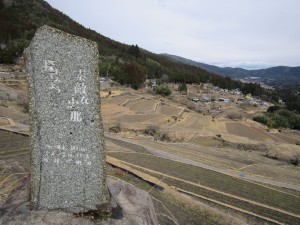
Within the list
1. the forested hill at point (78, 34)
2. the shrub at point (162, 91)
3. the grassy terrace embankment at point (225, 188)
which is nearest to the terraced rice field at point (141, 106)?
the shrub at point (162, 91)

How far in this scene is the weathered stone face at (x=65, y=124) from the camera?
265 inches

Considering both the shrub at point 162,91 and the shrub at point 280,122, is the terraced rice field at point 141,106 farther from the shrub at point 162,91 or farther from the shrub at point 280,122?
the shrub at point 280,122

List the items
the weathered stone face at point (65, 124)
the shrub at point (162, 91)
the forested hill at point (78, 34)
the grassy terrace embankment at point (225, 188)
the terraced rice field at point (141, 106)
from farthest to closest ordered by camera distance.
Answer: the forested hill at point (78, 34) → the shrub at point (162, 91) → the terraced rice field at point (141, 106) → the grassy terrace embankment at point (225, 188) → the weathered stone face at point (65, 124)

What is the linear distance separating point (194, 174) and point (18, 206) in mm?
8011

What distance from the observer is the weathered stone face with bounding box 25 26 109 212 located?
6.72 m

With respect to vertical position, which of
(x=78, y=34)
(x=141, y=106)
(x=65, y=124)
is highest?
(x=78, y=34)

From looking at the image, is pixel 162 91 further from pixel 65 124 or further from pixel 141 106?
pixel 65 124

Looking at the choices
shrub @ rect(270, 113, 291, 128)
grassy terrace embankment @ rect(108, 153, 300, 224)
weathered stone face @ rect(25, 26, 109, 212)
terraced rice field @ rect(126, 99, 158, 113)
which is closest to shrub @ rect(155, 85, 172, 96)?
terraced rice field @ rect(126, 99, 158, 113)

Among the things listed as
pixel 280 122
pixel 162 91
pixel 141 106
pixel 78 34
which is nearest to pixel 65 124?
pixel 141 106

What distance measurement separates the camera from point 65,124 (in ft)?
22.8

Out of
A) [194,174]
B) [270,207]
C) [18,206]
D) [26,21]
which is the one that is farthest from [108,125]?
[26,21]

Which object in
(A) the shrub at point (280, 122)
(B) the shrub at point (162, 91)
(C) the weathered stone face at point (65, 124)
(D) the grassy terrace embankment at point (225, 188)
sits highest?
(C) the weathered stone face at point (65, 124)

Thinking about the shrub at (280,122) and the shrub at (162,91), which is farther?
the shrub at (162,91)

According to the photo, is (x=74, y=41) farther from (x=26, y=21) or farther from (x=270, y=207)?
(x=26, y=21)
